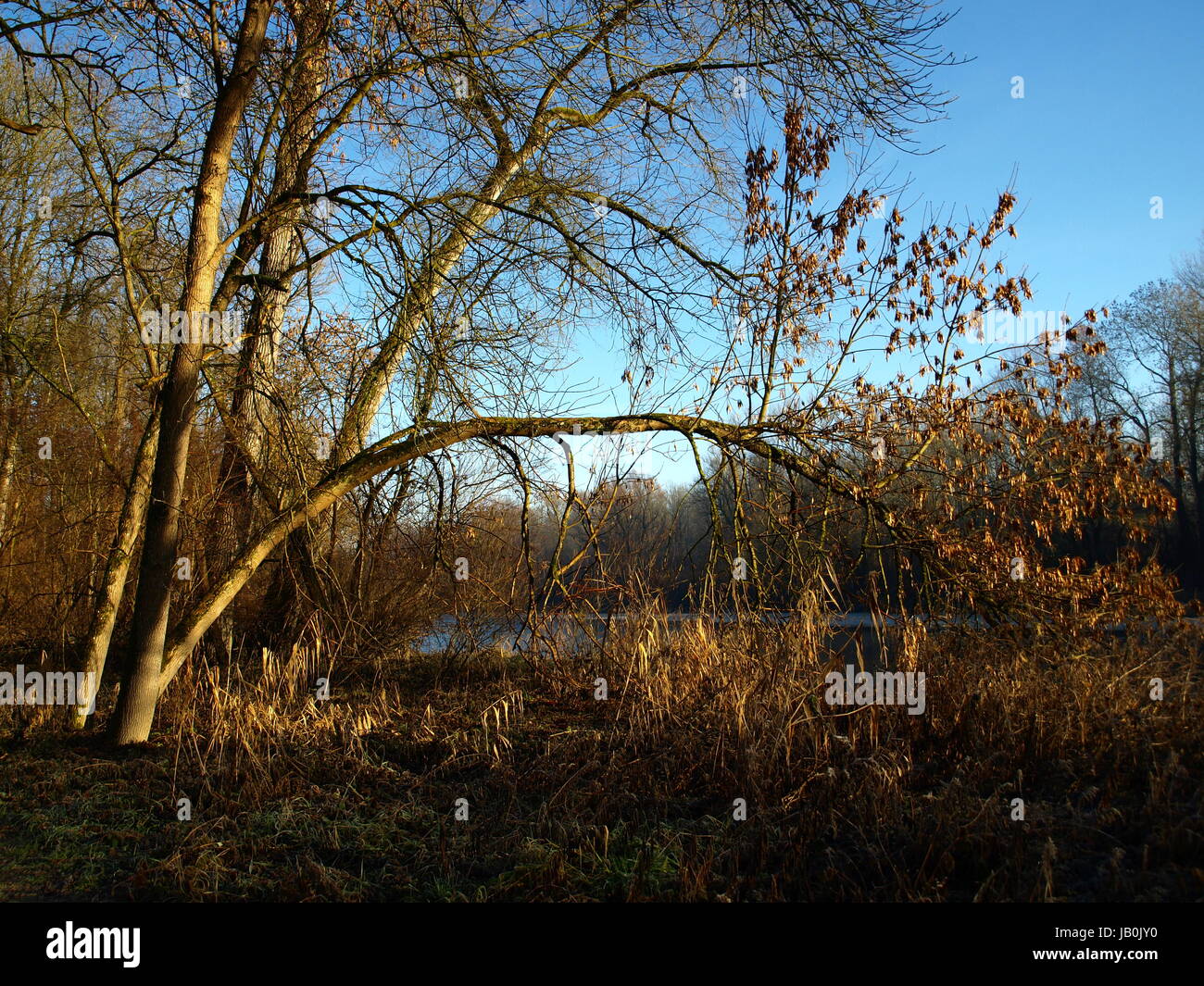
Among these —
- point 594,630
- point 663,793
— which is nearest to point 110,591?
point 594,630

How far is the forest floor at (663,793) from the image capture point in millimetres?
3854

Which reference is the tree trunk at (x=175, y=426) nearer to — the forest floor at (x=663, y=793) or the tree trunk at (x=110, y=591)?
the forest floor at (x=663, y=793)

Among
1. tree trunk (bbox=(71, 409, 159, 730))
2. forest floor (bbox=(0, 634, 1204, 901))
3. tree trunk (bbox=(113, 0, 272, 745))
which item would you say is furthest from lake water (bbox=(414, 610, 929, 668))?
tree trunk (bbox=(71, 409, 159, 730))

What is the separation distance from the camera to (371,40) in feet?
20.5

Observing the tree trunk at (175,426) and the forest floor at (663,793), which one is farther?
the tree trunk at (175,426)

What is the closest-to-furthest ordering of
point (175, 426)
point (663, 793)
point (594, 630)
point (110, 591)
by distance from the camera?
point (663, 793)
point (175, 426)
point (110, 591)
point (594, 630)

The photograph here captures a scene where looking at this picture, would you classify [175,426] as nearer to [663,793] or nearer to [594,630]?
[594,630]

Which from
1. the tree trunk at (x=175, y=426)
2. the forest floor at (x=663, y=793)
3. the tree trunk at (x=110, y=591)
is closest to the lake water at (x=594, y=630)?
the forest floor at (x=663, y=793)

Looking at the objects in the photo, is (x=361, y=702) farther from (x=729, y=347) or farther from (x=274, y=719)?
(x=729, y=347)

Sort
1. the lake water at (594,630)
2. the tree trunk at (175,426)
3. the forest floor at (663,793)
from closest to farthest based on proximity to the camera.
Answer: the forest floor at (663,793) → the tree trunk at (175,426) → the lake water at (594,630)

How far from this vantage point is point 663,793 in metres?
4.90

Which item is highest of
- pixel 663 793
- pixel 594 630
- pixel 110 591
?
pixel 110 591
